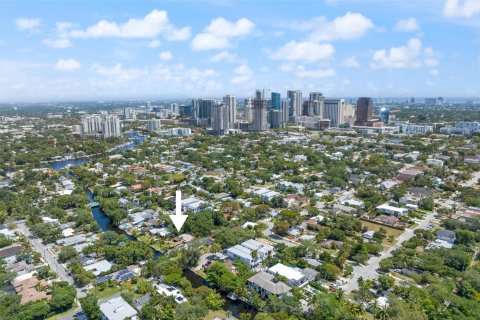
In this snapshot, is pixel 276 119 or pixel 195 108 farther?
pixel 195 108

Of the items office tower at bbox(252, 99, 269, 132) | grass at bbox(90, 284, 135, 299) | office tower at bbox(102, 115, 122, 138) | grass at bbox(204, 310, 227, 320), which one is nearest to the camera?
grass at bbox(204, 310, 227, 320)

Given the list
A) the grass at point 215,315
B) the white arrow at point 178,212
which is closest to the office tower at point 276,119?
the white arrow at point 178,212

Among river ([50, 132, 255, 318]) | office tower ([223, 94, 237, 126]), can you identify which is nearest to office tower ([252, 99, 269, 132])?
office tower ([223, 94, 237, 126])

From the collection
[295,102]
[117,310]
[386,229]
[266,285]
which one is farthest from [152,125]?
[266,285]

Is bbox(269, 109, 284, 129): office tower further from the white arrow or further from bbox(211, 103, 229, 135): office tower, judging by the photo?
the white arrow

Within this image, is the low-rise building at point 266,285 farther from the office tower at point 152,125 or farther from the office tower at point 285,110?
the office tower at point 285,110

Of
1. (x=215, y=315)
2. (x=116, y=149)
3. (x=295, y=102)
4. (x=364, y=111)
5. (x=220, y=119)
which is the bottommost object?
(x=215, y=315)

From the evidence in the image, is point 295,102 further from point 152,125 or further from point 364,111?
point 152,125
